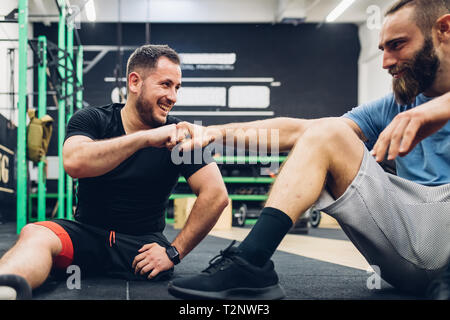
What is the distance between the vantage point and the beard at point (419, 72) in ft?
4.33

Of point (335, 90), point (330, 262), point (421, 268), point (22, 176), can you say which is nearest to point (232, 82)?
point (335, 90)

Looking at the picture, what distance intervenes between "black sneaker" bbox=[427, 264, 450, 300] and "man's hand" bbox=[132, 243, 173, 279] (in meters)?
0.90

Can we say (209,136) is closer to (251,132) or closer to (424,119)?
(251,132)

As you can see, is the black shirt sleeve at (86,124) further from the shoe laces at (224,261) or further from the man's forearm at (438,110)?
the man's forearm at (438,110)

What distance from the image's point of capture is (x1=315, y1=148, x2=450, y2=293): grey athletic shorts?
1.20m

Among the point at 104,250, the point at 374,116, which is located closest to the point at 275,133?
the point at 374,116

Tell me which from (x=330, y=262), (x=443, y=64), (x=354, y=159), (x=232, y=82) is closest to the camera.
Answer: (x=354, y=159)

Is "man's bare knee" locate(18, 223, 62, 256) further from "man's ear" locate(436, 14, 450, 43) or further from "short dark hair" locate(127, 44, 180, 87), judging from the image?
"man's ear" locate(436, 14, 450, 43)

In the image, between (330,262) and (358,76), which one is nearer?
(330,262)

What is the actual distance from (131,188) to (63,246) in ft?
1.03

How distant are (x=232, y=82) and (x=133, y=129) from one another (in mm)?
7478

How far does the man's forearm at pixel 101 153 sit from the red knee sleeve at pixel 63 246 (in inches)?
8.6

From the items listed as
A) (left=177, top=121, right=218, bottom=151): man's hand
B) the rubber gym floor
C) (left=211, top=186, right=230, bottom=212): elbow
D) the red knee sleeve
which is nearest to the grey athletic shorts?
the rubber gym floor

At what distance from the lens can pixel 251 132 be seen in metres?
1.43
